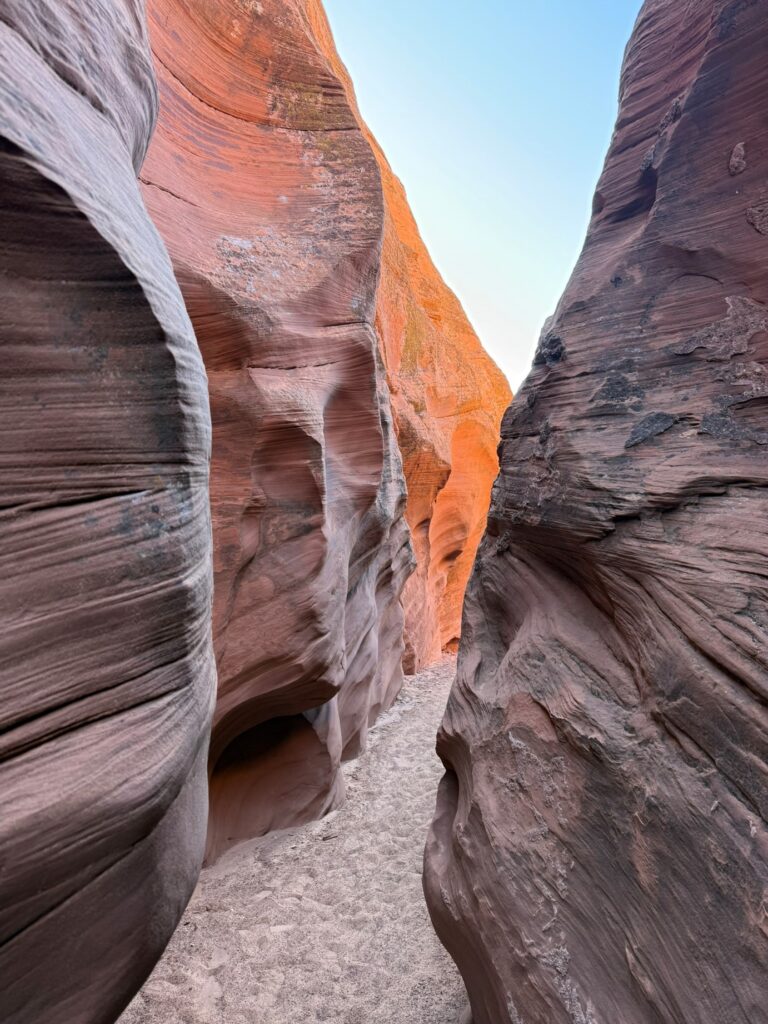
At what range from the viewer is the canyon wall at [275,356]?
4234 mm

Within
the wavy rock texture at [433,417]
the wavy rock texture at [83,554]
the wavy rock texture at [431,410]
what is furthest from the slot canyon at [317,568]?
the wavy rock texture at [433,417]

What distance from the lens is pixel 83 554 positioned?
176 centimetres

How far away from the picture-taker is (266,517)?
4.43 metres

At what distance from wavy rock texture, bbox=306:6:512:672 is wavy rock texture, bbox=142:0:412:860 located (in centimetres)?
432

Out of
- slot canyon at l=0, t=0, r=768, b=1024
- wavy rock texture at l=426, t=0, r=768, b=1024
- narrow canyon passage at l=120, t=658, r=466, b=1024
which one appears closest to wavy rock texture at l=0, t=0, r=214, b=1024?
slot canyon at l=0, t=0, r=768, b=1024

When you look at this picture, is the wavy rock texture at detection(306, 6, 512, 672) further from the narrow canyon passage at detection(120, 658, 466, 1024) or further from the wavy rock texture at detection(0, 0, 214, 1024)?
the wavy rock texture at detection(0, 0, 214, 1024)

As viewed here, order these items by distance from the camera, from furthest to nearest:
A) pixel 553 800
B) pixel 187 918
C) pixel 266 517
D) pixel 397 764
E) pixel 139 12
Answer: pixel 397 764, pixel 266 517, pixel 187 918, pixel 139 12, pixel 553 800

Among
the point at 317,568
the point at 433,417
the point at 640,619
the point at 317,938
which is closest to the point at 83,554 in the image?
the point at 640,619

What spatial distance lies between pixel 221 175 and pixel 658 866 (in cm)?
542

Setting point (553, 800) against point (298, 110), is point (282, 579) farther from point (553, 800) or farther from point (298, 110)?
point (298, 110)

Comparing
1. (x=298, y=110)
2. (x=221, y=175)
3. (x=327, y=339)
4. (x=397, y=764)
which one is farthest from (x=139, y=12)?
(x=397, y=764)

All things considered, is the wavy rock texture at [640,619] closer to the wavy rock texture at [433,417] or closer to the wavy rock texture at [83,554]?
the wavy rock texture at [83,554]

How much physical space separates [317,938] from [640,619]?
319cm

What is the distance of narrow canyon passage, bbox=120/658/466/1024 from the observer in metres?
3.27
